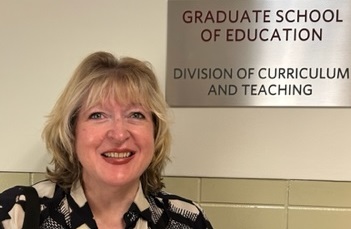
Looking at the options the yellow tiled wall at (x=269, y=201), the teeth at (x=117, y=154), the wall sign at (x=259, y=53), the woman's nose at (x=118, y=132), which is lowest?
the yellow tiled wall at (x=269, y=201)

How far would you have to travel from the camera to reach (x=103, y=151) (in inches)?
37.4

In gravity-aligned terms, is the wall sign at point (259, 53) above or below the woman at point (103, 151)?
above

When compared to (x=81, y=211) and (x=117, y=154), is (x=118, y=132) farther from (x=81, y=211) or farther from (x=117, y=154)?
(x=81, y=211)

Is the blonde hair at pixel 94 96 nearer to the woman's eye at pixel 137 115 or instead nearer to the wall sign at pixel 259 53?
the woman's eye at pixel 137 115

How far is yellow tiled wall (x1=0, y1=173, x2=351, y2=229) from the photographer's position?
120 cm

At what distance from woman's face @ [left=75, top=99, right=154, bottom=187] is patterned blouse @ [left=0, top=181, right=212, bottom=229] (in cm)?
7

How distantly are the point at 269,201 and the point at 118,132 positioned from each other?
18.5 inches

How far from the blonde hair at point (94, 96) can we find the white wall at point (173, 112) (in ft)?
0.57

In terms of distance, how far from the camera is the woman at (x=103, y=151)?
95cm

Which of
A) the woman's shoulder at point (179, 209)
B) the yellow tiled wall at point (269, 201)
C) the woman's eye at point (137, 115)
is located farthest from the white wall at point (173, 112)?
the woman's eye at point (137, 115)

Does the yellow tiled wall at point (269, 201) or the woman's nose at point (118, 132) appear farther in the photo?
the yellow tiled wall at point (269, 201)

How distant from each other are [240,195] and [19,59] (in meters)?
0.64

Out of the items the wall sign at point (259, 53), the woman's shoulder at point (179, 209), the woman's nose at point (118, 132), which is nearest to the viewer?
the woman's nose at point (118, 132)

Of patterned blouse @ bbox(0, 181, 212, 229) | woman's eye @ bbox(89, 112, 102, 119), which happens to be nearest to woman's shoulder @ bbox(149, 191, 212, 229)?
patterned blouse @ bbox(0, 181, 212, 229)
